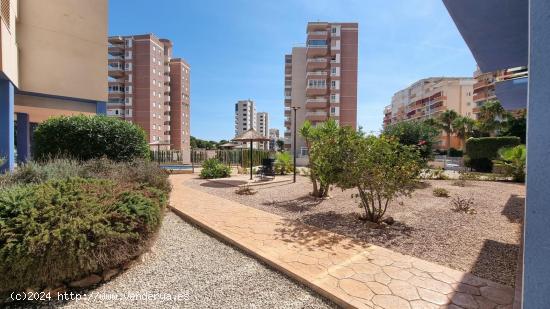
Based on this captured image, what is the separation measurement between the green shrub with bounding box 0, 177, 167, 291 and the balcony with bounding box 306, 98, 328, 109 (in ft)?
149

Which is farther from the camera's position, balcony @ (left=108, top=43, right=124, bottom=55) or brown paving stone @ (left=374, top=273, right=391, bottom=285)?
balcony @ (left=108, top=43, right=124, bottom=55)

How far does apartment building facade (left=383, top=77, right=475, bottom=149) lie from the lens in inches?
2475

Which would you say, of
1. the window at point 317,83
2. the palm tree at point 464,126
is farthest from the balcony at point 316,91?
the palm tree at point 464,126

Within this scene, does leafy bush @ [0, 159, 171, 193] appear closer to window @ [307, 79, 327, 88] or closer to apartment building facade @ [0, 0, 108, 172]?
apartment building facade @ [0, 0, 108, 172]

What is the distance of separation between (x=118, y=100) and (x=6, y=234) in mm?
59127

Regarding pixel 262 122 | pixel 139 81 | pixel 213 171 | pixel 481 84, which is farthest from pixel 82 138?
pixel 262 122

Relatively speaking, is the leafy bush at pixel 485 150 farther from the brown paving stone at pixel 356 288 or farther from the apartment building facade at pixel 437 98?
the apartment building facade at pixel 437 98

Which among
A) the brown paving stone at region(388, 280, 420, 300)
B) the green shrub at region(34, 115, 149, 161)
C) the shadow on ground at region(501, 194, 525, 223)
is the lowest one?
the brown paving stone at region(388, 280, 420, 300)

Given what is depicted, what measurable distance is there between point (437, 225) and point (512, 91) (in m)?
4.78

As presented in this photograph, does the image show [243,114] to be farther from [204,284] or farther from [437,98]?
[204,284]

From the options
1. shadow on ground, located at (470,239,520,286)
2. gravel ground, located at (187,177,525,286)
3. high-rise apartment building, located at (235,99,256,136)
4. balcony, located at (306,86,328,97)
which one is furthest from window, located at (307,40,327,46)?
high-rise apartment building, located at (235,99,256,136)

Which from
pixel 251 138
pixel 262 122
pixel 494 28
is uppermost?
pixel 262 122

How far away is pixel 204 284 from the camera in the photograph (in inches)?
122

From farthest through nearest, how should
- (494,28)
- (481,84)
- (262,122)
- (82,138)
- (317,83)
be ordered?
1. (262,122)
2. (481,84)
3. (317,83)
4. (82,138)
5. (494,28)
